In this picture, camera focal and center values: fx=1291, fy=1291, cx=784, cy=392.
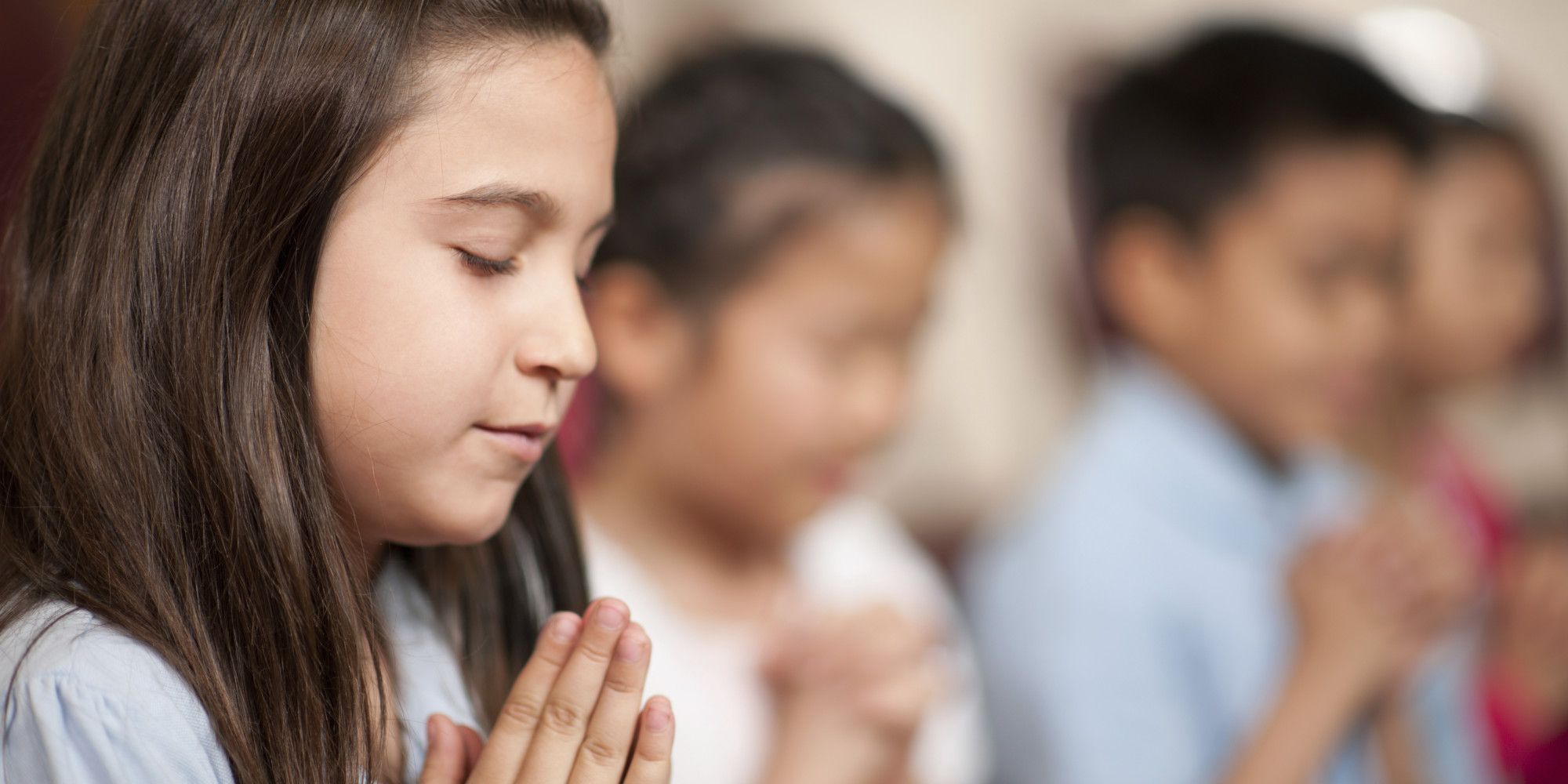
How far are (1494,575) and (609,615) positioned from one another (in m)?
1.29

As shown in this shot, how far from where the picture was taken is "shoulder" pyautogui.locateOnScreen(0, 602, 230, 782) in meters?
0.41

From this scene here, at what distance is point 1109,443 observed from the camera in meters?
1.07

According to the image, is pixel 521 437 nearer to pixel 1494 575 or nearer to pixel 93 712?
pixel 93 712

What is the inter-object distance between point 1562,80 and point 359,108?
7.13 feet

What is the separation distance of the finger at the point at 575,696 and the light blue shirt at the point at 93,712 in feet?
0.33

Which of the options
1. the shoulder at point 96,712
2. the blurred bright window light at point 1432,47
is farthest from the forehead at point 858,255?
the blurred bright window light at point 1432,47

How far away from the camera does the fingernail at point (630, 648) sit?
46 centimetres

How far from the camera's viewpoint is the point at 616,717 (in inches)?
18.2

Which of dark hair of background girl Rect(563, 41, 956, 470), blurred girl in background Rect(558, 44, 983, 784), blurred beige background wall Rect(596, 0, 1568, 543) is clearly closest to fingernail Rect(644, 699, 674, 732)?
blurred girl in background Rect(558, 44, 983, 784)

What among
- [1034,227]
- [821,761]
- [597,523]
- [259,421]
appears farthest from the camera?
[1034,227]

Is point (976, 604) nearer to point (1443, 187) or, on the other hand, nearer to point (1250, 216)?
point (1250, 216)

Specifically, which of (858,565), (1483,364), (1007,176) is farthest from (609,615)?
(1007,176)

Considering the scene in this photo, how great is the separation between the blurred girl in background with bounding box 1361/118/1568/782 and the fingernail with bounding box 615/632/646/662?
1.00 metres

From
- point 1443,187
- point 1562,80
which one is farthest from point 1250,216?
point 1562,80
